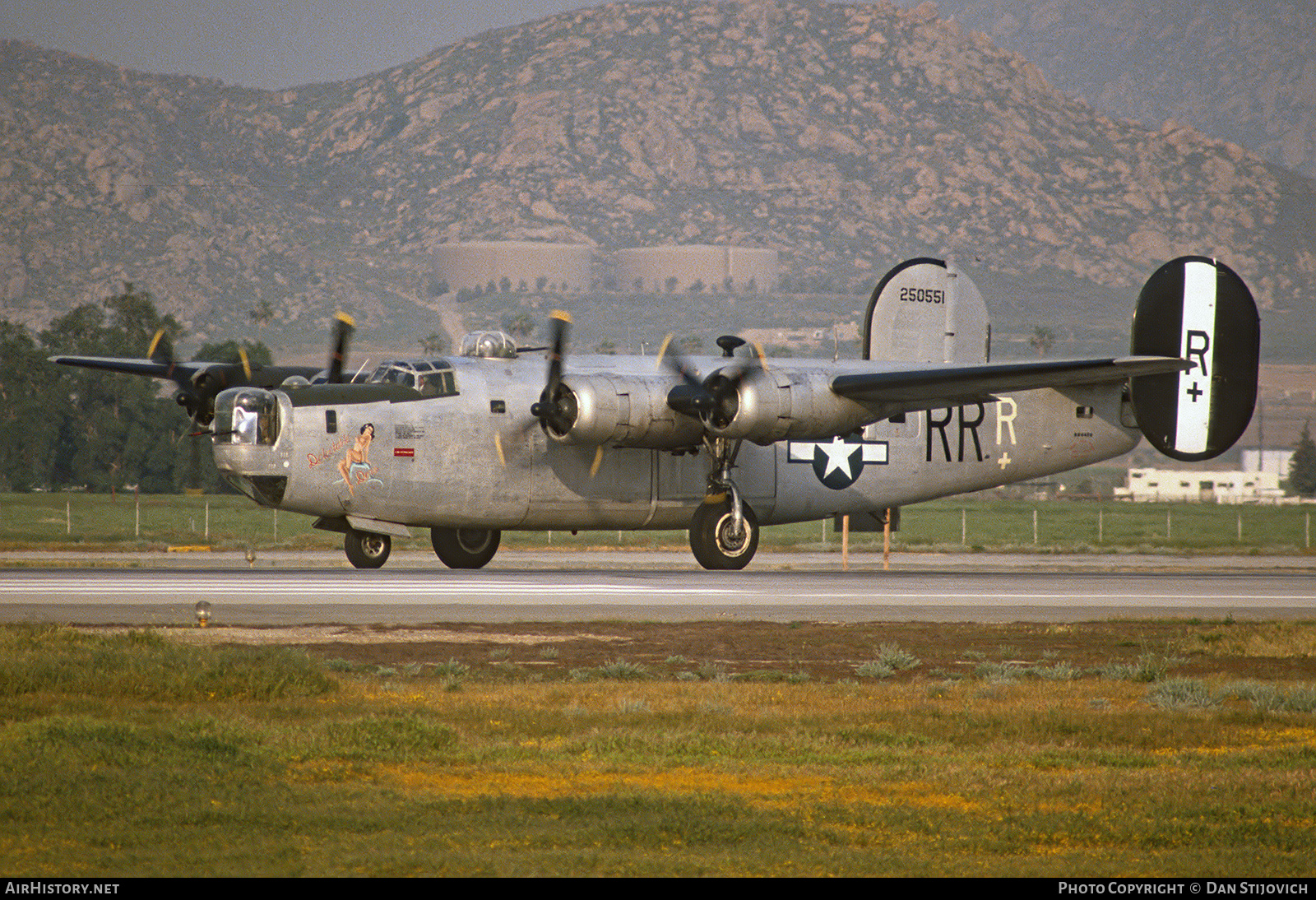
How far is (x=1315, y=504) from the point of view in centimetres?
11675

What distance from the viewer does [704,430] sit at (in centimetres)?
2808

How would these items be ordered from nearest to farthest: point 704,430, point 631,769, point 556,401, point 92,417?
point 631,769 → point 556,401 → point 704,430 → point 92,417

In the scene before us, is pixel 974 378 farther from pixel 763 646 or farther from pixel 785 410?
pixel 763 646

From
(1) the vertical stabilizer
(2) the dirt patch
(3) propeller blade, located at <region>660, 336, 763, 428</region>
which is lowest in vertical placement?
(2) the dirt patch

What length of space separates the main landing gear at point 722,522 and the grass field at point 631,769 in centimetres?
1228

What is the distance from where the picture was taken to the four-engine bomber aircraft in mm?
26578

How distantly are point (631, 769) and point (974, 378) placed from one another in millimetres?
18761

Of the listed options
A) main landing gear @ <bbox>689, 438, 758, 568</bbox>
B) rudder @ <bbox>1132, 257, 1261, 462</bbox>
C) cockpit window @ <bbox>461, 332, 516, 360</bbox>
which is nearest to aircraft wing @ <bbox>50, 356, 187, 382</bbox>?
cockpit window @ <bbox>461, 332, 516, 360</bbox>

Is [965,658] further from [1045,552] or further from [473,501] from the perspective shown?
[1045,552]

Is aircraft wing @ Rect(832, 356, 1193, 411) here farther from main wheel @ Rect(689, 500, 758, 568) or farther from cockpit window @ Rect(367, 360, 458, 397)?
cockpit window @ Rect(367, 360, 458, 397)

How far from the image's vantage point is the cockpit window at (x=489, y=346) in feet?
95.1

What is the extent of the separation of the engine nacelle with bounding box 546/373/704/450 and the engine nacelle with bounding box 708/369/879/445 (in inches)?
35.2

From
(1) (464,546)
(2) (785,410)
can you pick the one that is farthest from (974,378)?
(1) (464,546)
